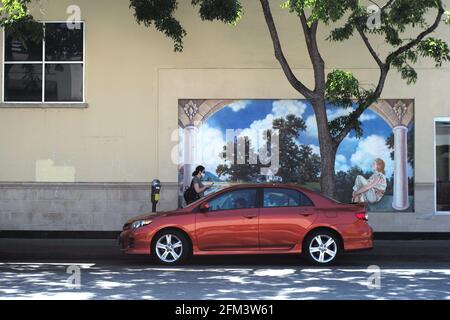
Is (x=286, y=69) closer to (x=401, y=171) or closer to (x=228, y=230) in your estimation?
(x=228, y=230)

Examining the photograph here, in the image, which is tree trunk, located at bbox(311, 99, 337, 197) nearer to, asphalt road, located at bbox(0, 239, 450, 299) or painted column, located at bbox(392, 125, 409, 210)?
asphalt road, located at bbox(0, 239, 450, 299)

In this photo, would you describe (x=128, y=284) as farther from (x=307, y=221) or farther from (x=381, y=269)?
(x=381, y=269)

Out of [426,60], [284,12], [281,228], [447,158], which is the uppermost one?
[284,12]

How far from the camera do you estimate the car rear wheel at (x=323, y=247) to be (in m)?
11.3

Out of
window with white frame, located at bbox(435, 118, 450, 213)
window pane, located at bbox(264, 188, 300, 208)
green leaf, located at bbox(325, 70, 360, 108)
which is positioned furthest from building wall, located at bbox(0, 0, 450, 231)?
window pane, located at bbox(264, 188, 300, 208)

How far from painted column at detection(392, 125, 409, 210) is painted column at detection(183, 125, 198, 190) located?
16.2 feet

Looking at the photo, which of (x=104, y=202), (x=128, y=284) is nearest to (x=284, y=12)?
(x=104, y=202)

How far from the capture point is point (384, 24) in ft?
41.0

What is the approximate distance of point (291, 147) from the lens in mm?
15734

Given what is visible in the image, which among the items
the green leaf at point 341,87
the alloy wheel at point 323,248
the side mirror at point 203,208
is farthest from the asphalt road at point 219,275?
the green leaf at point 341,87

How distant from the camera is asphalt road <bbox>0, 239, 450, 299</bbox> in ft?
27.8

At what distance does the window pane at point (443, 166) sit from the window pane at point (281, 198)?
573 cm

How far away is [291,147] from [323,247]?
15.8 feet

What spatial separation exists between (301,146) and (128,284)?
7.55m
